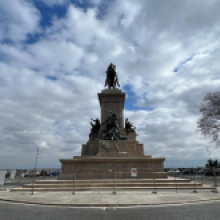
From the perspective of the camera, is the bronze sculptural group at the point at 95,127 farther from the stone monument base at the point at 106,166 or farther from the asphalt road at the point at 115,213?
the asphalt road at the point at 115,213

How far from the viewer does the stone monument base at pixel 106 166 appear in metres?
15.4

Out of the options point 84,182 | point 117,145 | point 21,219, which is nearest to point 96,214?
point 21,219

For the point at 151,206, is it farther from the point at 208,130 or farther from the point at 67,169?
the point at 208,130

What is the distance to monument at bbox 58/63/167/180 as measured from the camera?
613 inches

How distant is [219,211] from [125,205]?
12.1ft

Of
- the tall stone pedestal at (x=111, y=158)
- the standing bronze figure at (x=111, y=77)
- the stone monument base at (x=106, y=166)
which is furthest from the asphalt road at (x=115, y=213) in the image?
the standing bronze figure at (x=111, y=77)

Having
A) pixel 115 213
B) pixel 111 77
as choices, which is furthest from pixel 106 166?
pixel 111 77

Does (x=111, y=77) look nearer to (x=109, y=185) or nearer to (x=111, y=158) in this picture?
(x=111, y=158)

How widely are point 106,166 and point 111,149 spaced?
2.63 m

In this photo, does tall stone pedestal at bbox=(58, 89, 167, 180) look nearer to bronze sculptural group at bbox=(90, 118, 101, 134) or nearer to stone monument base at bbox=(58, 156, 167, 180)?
stone monument base at bbox=(58, 156, 167, 180)

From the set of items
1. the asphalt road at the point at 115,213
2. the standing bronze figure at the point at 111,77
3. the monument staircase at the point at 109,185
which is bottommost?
the asphalt road at the point at 115,213

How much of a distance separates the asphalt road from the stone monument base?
6907mm

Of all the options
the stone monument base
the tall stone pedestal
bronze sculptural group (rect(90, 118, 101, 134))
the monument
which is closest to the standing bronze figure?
the monument

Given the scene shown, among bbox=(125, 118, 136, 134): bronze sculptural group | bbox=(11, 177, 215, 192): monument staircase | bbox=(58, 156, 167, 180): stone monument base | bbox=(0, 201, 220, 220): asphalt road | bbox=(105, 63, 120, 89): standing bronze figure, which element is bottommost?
bbox=(0, 201, 220, 220): asphalt road
